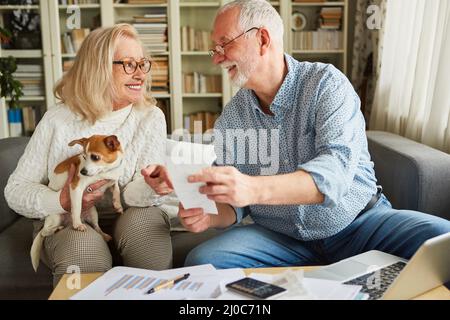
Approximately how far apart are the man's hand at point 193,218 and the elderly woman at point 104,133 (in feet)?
0.69

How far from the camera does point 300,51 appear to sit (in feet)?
11.8

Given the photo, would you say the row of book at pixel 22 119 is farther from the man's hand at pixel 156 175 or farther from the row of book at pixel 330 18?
the man's hand at pixel 156 175

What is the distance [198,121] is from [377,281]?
264cm

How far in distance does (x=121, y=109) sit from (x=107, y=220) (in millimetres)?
334

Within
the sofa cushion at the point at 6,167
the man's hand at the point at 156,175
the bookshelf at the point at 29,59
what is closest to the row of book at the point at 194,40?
the bookshelf at the point at 29,59

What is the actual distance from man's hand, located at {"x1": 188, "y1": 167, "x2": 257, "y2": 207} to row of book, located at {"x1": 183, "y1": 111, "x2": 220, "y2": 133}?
2.56 m

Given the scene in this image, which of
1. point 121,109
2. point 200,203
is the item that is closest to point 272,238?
point 200,203

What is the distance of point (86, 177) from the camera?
1.47 meters

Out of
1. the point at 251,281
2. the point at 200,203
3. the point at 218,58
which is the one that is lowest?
the point at 251,281

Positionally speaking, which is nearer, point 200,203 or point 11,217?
point 200,203

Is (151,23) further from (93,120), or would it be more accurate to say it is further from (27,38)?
(93,120)

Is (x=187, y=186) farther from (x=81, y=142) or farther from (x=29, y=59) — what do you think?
(x=29, y=59)

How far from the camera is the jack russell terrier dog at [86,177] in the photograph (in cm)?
144

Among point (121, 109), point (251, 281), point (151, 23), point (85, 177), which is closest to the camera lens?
point (251, 281)
